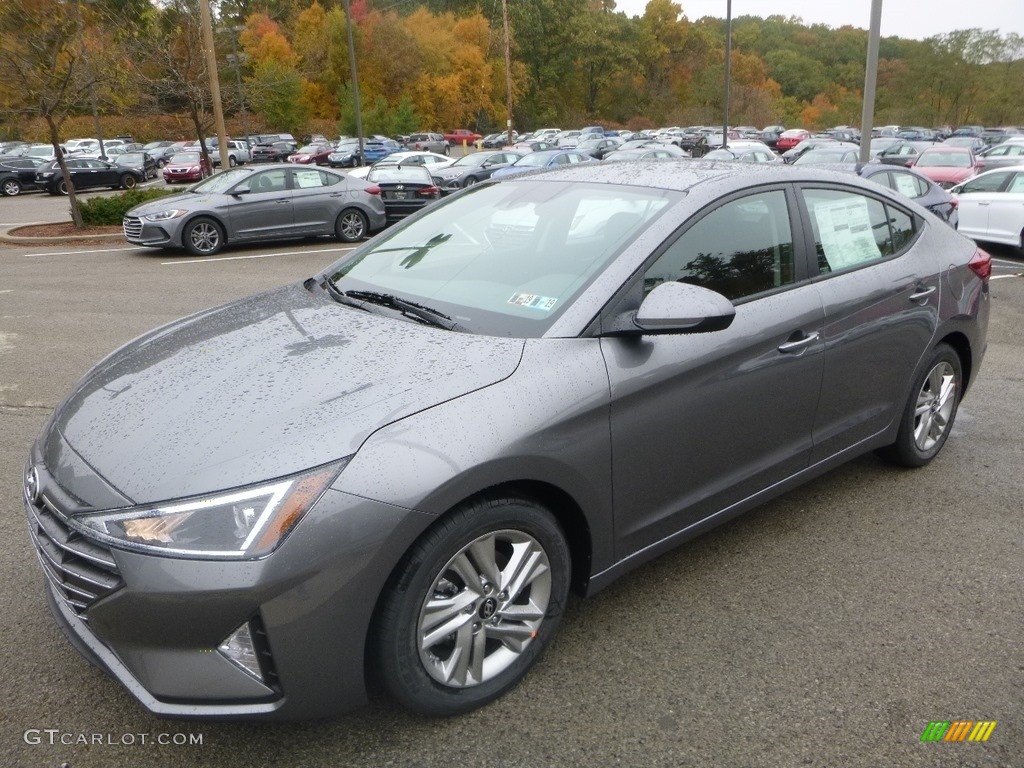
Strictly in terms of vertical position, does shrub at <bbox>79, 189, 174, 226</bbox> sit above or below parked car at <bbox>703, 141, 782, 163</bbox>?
above

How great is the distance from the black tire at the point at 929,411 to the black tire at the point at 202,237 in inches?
462

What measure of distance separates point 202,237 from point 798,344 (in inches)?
480

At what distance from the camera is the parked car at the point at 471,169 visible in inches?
893

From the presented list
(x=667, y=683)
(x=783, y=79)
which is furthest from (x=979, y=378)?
(x=783, y=79)

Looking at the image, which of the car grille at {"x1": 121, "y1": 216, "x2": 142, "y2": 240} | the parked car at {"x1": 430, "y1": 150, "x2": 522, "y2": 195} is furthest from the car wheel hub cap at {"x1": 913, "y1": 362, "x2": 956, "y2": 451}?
the parked car at {"x1": 430, "y1": 150, "x2": 522, "y2": 195}

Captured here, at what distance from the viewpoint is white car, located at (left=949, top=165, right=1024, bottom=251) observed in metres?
12.9

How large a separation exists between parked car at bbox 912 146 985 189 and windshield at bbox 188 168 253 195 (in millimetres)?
15239

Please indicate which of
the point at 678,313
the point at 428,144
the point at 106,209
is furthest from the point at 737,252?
the point at 428,144

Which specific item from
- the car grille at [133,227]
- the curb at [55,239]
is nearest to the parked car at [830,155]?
the car grille at [133,227]

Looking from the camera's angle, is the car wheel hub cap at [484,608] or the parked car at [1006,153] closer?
the car wheel hub cap at [484,608]

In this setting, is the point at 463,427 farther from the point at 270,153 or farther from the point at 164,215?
the point at 270,153

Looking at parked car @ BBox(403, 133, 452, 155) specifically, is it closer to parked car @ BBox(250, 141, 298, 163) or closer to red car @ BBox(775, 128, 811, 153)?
parked car @ BBox(250, 141, 298, 163)

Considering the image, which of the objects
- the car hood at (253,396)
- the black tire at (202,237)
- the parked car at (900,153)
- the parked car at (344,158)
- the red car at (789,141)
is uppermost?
the car hood at (253,396)

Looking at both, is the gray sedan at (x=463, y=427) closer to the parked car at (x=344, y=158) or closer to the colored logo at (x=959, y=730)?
the colored logo at (x=959, y=730)
